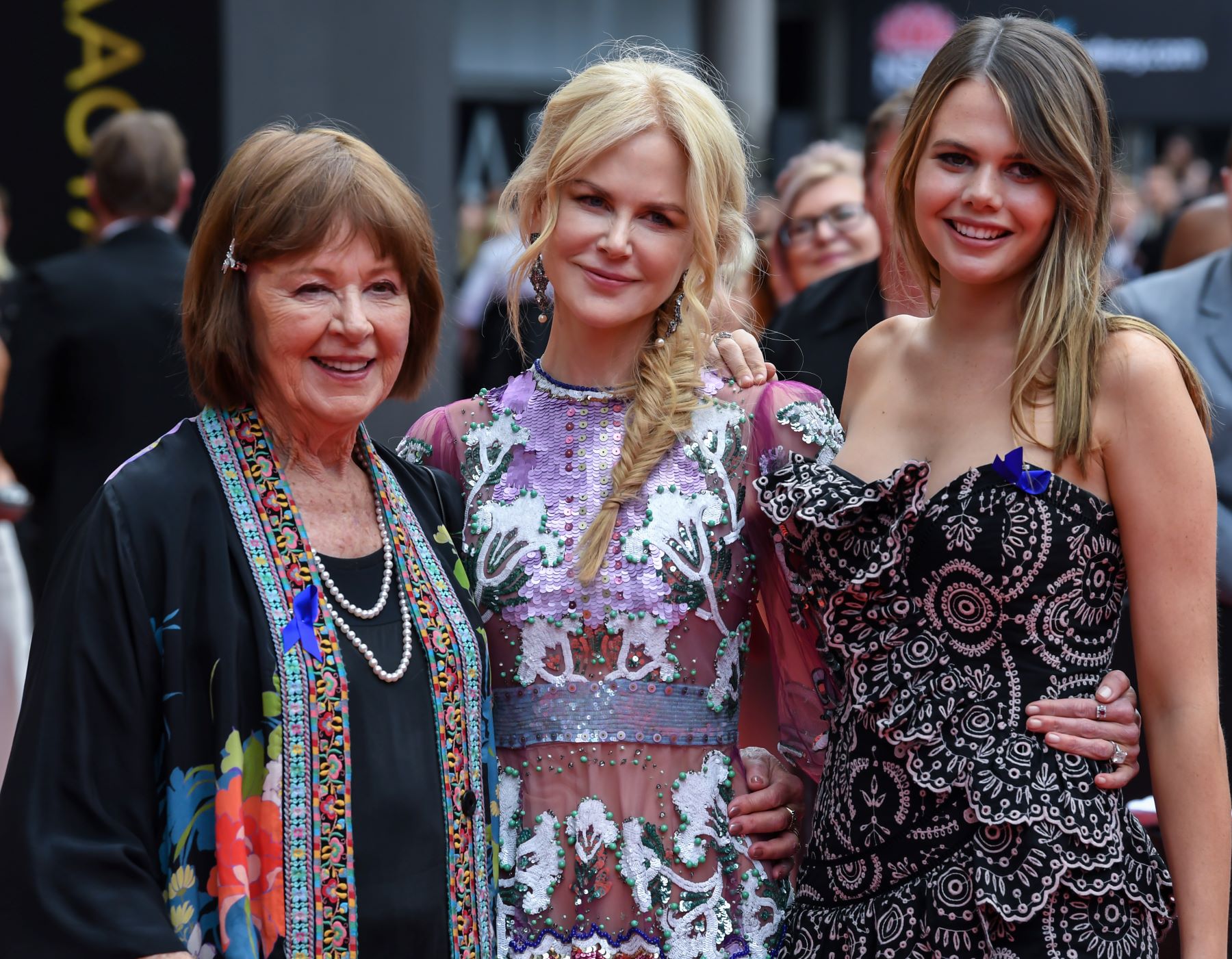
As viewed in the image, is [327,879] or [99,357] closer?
[327,879]

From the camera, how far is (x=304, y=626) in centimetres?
219

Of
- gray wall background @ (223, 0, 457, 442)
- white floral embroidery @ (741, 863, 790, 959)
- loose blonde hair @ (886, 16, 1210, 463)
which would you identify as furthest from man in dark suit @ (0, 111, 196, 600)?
loose blonde hair @ (886, 16, 1210, 463)

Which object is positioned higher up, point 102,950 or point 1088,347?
point 1088,347

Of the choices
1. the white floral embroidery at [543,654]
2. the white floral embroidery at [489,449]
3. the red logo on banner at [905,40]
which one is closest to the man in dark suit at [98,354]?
the white floral embroidery at [489,449]

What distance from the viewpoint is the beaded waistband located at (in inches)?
98.9

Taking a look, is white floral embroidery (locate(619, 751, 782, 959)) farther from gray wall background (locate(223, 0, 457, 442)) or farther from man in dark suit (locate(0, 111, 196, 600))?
gray wall background (locate(223, 0, 457, 442))

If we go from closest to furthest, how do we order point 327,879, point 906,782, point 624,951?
1. point 327,879
2. point 906,782
3. point 624,951

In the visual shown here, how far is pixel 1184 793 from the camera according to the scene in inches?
88.7

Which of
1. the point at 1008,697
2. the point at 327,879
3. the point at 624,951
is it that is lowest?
the point at 624,951

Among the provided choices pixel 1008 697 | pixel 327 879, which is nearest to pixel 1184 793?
pixel 1008 697

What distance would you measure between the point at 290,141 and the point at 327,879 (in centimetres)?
107

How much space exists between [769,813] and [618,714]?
0.30 meters

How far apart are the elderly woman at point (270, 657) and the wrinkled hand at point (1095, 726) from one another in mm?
846

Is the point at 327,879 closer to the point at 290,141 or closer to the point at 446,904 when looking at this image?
the point at 446,904
